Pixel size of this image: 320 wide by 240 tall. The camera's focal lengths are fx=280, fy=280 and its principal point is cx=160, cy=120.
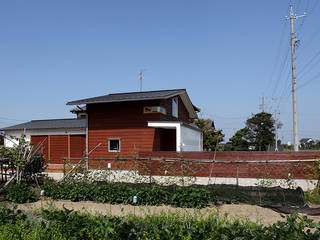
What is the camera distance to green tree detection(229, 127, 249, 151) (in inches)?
1559

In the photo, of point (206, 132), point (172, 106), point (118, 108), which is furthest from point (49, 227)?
point (206, 132)

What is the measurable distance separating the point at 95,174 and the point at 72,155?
1006 centimetres

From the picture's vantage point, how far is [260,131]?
39.8 meters

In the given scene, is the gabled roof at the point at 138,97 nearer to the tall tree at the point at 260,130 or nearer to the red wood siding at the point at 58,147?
the red wood siding at the point at 58,147

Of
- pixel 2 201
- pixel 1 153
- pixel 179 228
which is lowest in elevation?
pixel 2 201

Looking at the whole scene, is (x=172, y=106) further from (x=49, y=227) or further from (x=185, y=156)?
(x=49, y=227)

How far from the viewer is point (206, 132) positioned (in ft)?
107

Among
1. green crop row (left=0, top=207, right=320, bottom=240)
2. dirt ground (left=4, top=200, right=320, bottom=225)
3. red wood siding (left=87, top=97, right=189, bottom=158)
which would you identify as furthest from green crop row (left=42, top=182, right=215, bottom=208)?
red wood siding (left=87, top=97, right=189, bottom=158)

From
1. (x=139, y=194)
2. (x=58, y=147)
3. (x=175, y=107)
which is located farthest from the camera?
(x=175, y=107)

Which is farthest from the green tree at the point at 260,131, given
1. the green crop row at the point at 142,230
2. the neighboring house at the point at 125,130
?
the green crop row at the point at 142,230

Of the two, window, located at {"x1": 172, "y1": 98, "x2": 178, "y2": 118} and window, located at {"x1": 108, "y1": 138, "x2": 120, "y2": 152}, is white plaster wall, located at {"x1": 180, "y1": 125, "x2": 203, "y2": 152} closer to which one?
window, located at {"x1": 172, "y1": 98, "x2": 178, "y2": 118}

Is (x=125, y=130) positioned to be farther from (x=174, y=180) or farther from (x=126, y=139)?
(x=174, y=180)

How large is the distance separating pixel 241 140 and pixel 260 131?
296 cm

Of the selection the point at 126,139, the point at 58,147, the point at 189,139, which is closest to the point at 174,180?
the point at 126,139
